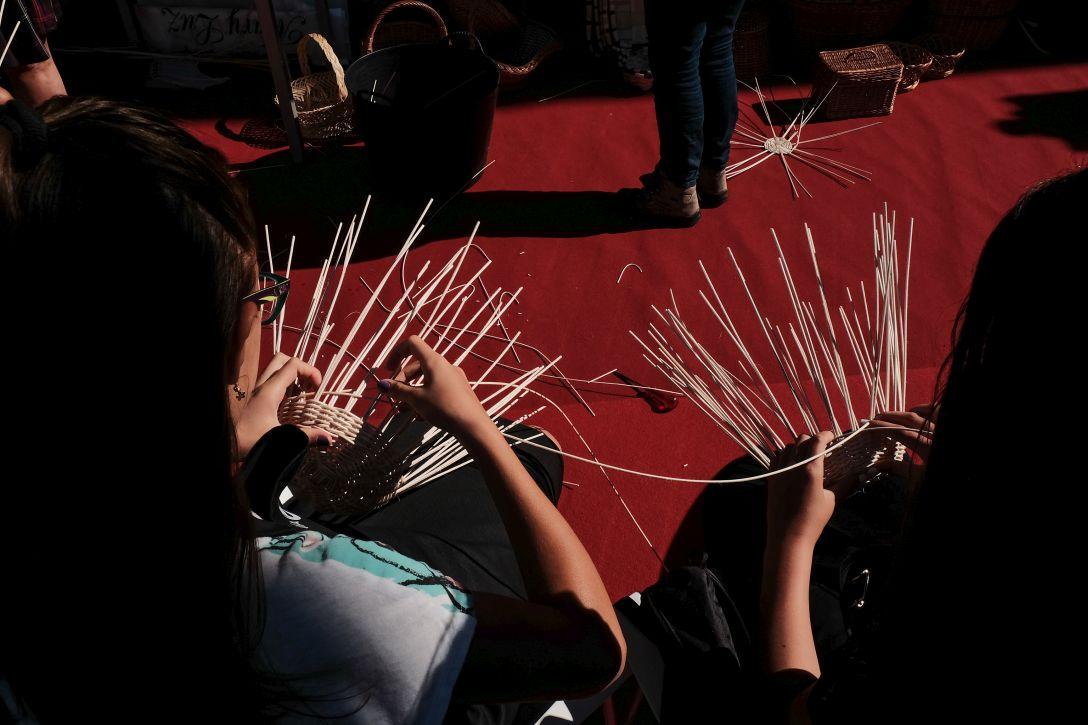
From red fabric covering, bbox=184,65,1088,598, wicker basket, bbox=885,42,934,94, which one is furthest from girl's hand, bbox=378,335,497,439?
wicker basket, bbox=885,42,934,94

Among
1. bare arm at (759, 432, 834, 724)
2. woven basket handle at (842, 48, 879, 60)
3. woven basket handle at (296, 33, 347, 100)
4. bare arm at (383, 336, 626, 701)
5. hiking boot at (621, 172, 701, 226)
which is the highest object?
woven basket handle at (296, 33, 347, 100)

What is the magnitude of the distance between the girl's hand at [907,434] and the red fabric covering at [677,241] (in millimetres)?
540

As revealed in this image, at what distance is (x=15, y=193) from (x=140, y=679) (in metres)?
0.43

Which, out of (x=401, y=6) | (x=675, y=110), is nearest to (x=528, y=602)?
(x=675, y=110)

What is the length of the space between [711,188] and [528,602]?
6.96ft

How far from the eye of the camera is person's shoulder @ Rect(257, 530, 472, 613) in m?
0.82

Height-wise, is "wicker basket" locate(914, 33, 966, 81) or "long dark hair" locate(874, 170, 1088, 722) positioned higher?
"long dark hair" locate(874, 170, 1088, 722)

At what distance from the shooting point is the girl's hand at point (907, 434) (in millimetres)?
1155

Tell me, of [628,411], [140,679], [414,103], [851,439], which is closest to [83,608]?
[140,679]

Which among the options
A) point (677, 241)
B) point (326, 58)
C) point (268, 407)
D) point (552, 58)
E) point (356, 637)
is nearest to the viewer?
point (356, 637)

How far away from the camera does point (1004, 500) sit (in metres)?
0.72

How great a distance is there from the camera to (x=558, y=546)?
3.29 ft

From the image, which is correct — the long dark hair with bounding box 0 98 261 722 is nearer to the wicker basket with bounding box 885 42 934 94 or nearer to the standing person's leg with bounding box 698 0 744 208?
the standing person's leg with bounding box 698 0 744 208

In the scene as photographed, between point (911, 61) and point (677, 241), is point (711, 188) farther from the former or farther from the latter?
point (911, 61)
